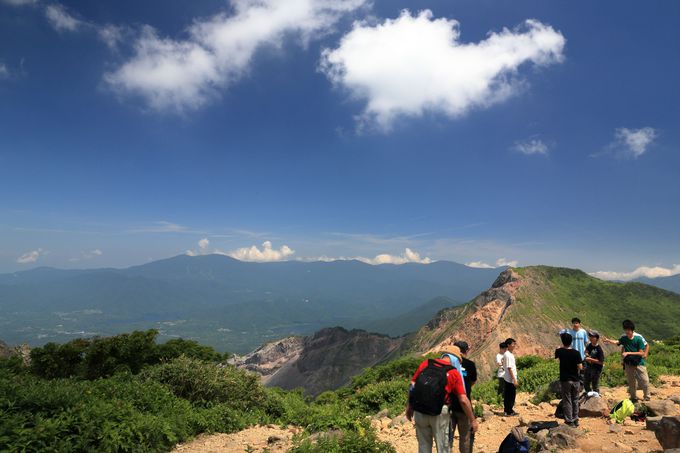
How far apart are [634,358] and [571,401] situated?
292 cm

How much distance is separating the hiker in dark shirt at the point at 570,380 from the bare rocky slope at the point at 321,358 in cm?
10256

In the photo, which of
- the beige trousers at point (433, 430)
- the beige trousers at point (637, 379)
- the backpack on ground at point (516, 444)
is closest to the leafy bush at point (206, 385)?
the beige trousers at point (433, 430)

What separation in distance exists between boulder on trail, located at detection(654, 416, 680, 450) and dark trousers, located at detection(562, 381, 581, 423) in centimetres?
186

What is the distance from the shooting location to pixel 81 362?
1067 inches

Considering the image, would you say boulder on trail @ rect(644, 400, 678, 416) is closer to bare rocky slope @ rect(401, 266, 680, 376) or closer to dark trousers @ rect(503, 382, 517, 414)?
dark trousers @ rect(503, 382, 517, 414)

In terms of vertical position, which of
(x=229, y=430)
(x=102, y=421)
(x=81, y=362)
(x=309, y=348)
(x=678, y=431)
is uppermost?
(x=678, y=431)

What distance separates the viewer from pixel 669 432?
5.90 metres

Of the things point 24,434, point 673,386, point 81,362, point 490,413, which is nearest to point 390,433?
point 490,413

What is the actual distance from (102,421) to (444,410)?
6701mm

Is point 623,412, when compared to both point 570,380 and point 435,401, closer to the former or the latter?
point 570,380

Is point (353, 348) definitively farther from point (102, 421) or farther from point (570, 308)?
point (102, 421)

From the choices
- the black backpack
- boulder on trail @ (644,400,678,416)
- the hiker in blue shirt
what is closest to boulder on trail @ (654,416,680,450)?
boulder on trail @ (644,400,678,416)

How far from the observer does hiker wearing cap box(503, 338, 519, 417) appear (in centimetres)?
941

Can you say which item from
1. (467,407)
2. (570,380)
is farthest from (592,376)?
(467,407)
